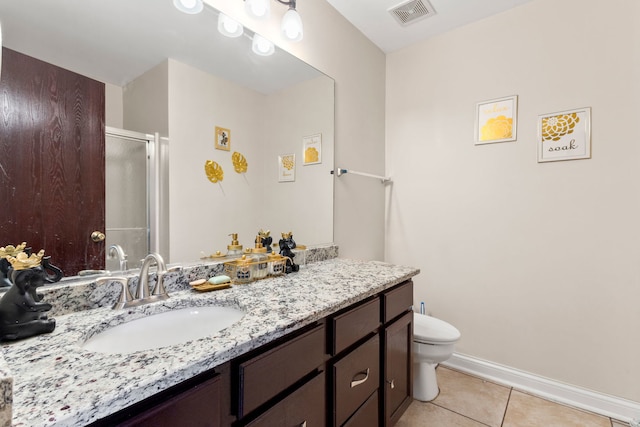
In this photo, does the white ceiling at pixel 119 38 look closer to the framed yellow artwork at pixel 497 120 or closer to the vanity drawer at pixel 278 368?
the vanity drawer at pixel 278 368

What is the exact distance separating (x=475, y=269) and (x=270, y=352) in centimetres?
179

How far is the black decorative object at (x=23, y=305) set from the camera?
0.68 m

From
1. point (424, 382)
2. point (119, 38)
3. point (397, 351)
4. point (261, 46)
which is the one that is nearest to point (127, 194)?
point (119, 38)

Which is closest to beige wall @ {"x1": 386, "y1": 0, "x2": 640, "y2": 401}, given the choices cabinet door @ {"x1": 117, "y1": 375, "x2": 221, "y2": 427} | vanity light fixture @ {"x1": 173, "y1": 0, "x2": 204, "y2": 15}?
vanity light fixture @ {"x1": 173, "y1": 0, "x2": 204, "y2": 15}

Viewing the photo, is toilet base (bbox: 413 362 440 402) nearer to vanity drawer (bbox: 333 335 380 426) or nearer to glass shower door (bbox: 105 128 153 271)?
vanity drawer (bbox: 333 335 380 426)

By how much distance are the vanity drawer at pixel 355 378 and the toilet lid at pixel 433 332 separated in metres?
0.54

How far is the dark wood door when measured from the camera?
798 millimetres

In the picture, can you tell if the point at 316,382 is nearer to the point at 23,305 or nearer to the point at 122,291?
the point at 122,291

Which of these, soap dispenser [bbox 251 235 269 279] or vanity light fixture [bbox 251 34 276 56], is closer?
soap dispenser [bbox 251 235 269 279]

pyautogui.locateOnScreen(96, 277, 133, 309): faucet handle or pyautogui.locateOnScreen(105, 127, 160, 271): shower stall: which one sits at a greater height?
pyautogui.locateOnScreen(105, 127, 160, 271): shower stall

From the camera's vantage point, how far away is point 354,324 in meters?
1.10

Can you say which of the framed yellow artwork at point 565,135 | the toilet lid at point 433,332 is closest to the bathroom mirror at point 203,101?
the toilet lid at point 433,332

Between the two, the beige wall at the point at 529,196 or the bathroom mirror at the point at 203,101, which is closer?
the bathroom mirror at the point at 203,101

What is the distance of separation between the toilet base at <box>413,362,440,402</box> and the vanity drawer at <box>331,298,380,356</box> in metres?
0.79
